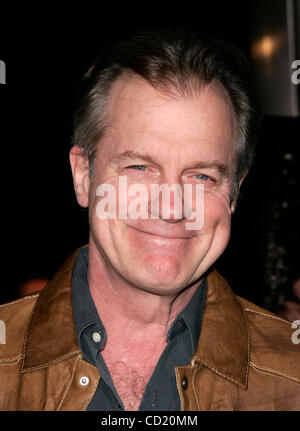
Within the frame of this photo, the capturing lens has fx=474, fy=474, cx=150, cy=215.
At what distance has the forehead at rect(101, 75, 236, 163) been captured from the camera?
180cm

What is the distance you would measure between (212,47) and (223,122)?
0.37 meters

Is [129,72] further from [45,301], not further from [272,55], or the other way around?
[272,55]

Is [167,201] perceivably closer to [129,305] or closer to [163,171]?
[163,171]

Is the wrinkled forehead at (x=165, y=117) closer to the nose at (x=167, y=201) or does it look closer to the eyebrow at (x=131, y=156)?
the eyebrow at (x=131, y=156)

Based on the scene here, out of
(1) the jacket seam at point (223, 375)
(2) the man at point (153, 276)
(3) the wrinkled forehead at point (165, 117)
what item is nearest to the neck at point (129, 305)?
(2) the man at point (153, 276)

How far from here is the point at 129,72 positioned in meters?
1.98

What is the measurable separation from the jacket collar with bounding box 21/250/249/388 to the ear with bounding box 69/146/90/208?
31 cm

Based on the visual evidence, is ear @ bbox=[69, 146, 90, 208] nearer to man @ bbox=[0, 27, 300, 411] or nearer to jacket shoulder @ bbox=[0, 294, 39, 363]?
man @ bbox=[0, 27, 300, 411]

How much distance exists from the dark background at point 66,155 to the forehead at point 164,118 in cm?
199

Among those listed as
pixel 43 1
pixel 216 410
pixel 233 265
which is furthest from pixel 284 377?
pixel 43 1

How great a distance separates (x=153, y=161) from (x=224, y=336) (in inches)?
31.0

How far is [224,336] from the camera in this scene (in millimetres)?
1975

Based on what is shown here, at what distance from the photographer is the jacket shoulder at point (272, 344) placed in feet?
6.41

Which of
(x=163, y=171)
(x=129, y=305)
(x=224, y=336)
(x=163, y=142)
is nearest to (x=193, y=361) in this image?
(x=224, y=336)
